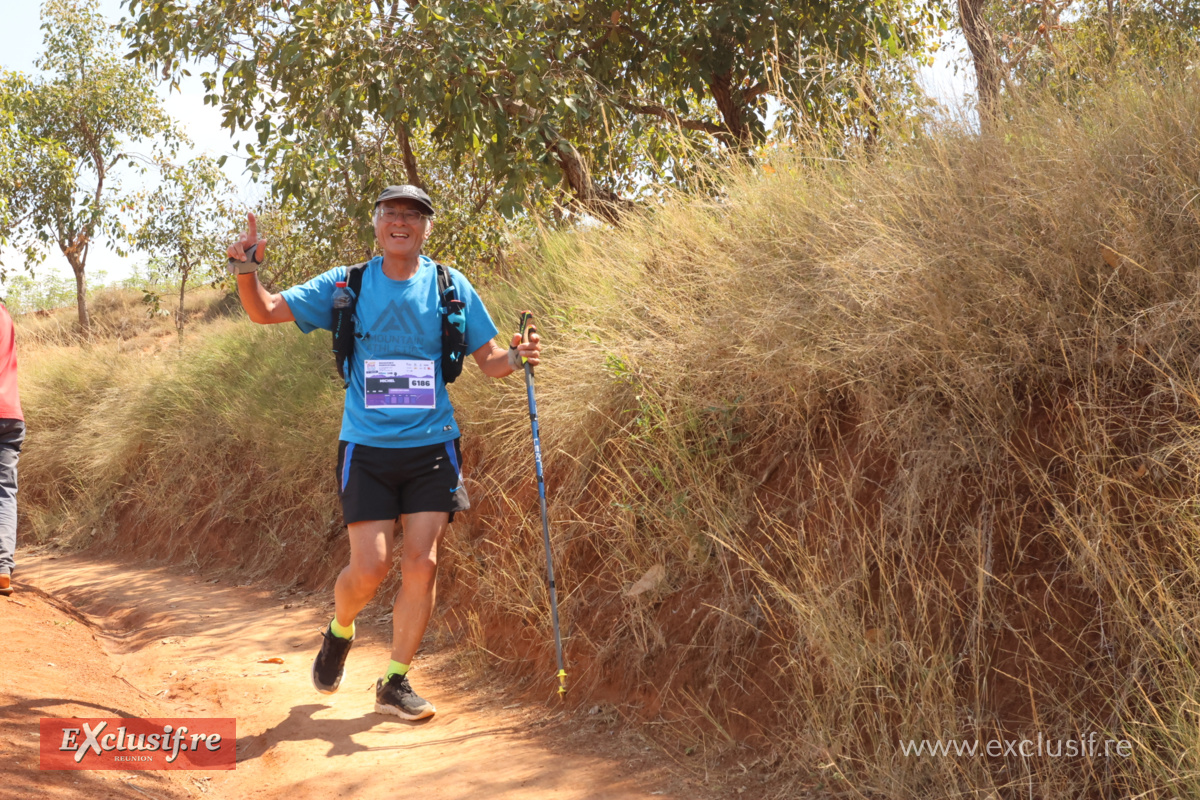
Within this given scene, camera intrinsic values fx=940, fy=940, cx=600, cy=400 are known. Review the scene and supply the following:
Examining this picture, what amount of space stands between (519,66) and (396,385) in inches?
156

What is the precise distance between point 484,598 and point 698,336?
2122 mm

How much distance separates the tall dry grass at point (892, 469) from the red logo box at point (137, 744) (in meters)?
1.48

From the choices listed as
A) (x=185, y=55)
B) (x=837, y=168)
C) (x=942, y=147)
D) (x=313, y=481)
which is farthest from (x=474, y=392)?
(x=185, y=55)

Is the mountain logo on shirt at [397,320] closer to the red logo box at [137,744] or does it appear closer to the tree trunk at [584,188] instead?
the red logo box at [137,744]

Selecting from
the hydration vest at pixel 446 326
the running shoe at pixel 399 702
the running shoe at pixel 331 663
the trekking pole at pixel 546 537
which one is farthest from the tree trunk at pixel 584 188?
the running shoe at pixel 399 702

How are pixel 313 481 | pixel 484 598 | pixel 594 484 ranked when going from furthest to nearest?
pixel 313 481 → pixel 484 598 → pixel 594 484

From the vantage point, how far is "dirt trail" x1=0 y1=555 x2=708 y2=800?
3.78 metres

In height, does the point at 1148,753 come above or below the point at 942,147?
below

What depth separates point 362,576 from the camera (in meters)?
4.46

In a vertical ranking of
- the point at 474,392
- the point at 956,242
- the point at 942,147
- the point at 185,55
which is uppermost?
the point at 185,55

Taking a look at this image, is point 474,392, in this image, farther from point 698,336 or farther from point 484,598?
point 698,336

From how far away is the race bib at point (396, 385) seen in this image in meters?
4.43

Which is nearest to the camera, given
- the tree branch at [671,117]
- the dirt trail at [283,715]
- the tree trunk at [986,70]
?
the dirt trail at [283,715]

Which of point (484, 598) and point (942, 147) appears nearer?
point (942, 147)
